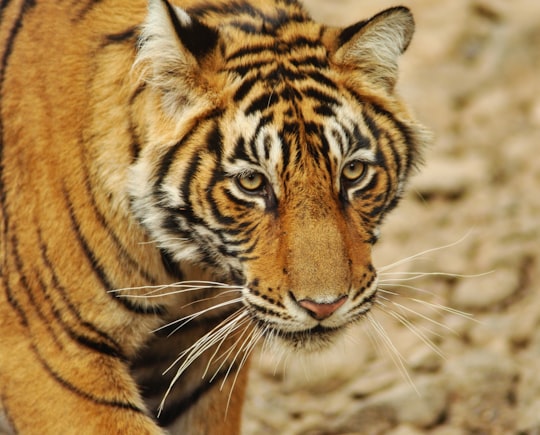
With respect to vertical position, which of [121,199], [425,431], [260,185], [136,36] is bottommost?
[425,431]

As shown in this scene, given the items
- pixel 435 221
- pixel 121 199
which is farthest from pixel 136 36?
pixel 435 221

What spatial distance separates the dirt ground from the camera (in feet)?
12.7

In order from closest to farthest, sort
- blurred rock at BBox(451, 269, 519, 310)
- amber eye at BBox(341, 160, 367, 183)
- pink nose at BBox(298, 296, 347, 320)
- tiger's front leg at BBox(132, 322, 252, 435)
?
pink nose at BBox(298, 296, 347, 320) < amber eye at BBox(341, 160, 367, 183) < tiger's front leg at BBox(132, 322, 252, 435) < blurred rock at BBox(451, 269, 519, 310)

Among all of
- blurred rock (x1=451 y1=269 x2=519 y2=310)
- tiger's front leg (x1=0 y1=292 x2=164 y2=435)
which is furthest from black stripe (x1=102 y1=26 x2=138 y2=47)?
blurred rock (x1=451 y1=269 x2=519 y2=310)

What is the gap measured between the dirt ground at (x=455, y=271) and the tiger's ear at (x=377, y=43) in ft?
1.06

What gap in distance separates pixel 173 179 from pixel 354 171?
44cm

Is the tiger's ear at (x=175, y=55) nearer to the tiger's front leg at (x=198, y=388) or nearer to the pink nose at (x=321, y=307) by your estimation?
the pink nose at (x=321, y=307)

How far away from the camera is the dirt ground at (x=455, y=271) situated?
12.7 ft

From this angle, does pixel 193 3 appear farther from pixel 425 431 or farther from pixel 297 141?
pixel 425 431

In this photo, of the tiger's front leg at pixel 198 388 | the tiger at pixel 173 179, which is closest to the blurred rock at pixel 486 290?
the tiger's front leg at pixel 198 388

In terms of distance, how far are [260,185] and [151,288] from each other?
1.56 ft

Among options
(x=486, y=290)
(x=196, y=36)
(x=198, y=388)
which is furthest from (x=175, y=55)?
Result: (x=486, y=290)

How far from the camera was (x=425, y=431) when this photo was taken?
3.79 m

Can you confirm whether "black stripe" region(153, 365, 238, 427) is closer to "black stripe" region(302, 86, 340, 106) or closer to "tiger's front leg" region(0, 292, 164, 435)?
"tiger's front leg" region(0, 292, 164, 435)
